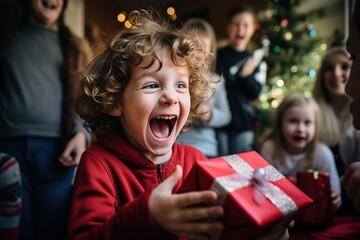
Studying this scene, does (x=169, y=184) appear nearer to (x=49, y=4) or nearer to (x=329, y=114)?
(x=49, y=4)

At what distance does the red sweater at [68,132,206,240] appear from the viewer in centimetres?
60

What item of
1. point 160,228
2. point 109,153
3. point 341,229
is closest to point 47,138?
point 109,153

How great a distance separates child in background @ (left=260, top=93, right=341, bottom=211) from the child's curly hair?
4.41 ft

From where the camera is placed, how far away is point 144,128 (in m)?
0.85

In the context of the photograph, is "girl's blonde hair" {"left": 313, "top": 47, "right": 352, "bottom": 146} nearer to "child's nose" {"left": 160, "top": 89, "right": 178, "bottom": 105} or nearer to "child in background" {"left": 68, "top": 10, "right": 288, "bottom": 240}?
"child in background" {"left": 68, "top": 10, "right": 288, "bottom": 240}

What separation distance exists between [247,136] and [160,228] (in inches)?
93.4

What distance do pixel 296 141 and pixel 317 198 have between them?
1.41 metres

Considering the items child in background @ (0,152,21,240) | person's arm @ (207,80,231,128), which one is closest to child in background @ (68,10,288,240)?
child in background @ (0,152,21,240)

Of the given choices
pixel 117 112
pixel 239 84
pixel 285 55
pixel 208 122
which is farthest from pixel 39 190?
pixel 285 55

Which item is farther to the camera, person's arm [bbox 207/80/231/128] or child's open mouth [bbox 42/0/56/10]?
person's arm [bbox 207/80/231/128]

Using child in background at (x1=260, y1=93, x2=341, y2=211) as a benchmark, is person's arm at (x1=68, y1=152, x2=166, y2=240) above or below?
above

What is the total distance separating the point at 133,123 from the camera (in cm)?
88

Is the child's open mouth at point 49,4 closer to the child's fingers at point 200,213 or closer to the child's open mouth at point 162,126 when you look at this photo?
the child's open mouth at point 162,126

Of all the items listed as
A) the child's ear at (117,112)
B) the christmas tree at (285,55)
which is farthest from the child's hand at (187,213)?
the christmas tree at (285,55)
